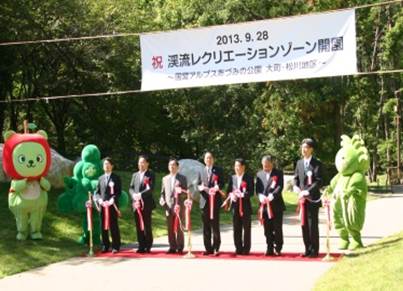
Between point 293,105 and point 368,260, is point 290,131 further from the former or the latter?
point 368,260

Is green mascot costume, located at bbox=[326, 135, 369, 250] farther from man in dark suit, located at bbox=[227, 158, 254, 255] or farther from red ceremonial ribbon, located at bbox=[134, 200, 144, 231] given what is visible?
red ceremonial ribbon, located at bbox=[134, 200, 144, 231]

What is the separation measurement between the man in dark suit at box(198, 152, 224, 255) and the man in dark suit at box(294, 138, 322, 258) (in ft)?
4.20

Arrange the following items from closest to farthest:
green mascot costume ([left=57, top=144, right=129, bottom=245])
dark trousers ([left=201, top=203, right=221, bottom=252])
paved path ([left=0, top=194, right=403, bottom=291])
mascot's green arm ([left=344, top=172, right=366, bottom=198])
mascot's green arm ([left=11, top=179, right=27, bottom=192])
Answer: paved path ([left=0, top=194, right=403, bottom=291]) → mascot's green arm ([left=344, top=172, right=366, bottom=198]) → dark trousers ([left=201, top=203, right=221, bottom=252]) → mascot's green arm ([left=11, top=179, right=27, bottom=192]) → green mascot costume ([left=57, top=144, right=129, bottom=245])

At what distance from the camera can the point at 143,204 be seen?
10.3 meters

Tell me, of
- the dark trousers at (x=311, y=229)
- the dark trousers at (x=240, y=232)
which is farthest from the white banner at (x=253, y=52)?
the dark trousers at (x=240, y=232)

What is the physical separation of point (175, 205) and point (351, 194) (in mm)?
2803

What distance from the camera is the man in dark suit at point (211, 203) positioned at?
32.7 feet

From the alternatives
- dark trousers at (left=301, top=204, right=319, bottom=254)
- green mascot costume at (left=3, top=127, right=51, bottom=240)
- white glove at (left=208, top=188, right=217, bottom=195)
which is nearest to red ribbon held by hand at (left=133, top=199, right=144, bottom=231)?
white glove at (left=208, top=188, right=217, bottom=195)

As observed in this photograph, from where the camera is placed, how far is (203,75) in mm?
10281

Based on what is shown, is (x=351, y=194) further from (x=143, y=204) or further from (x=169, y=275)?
A: (x=143, y=204)

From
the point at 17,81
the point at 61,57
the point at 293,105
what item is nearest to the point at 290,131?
the point at 293,105

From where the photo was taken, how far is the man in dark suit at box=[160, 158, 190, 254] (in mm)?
10219

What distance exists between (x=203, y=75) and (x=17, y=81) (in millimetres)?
15352

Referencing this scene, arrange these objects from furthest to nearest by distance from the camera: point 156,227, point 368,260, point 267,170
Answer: point 156,227, point 267,170, point 368,260
